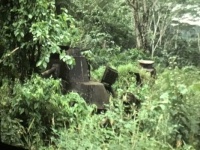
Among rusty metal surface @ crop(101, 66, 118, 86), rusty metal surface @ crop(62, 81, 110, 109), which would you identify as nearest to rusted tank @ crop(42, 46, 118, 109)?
rusty metal surface @ crop(62, 81, 110, 109)

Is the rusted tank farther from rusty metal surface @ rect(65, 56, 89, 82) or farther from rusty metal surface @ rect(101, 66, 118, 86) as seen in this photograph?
rusty metal surface @ rect(101, 66, 118, 86)

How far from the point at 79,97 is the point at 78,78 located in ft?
0.82

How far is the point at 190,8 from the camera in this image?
333cm

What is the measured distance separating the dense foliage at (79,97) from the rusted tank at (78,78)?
19cm

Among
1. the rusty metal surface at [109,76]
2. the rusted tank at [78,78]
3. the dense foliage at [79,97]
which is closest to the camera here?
the dense foliage at [79,97]

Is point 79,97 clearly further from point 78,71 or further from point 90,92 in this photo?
point 78,71

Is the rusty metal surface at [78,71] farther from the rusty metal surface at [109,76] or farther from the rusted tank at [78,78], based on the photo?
the rusty metal surface at [109,76]

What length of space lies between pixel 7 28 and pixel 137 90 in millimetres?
1112

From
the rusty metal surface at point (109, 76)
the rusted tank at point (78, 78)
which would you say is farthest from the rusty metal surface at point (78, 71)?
the rusty metal surface at point (109, 76)

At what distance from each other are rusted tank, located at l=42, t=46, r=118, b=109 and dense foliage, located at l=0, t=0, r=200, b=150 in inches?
7.3

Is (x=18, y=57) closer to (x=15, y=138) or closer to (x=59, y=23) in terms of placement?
(x=59, y=23)

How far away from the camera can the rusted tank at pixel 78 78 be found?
282 centimetres

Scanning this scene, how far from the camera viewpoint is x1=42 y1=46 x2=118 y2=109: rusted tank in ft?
9.26

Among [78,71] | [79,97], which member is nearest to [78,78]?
[78,71]
